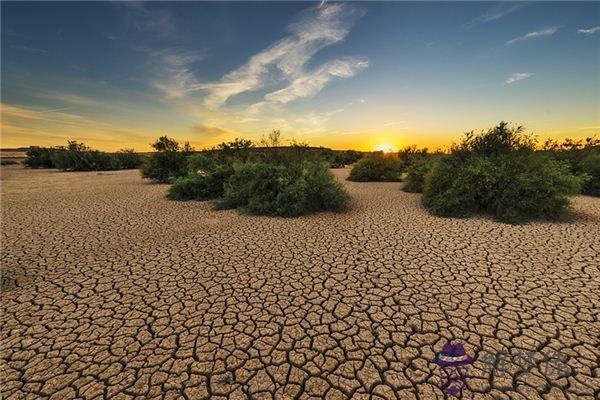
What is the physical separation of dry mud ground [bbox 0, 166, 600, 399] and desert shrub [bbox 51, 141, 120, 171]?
2363 cm

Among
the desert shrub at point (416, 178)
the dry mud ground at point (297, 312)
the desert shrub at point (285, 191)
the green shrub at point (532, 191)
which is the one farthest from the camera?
the desert shrub at point (416, 178)

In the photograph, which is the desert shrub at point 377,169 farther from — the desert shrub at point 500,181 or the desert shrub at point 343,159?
the desert shrub at point 343,159

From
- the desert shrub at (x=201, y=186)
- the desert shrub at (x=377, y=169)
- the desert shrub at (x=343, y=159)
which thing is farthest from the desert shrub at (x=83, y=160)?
the desert shrub at (x=377, y=169)

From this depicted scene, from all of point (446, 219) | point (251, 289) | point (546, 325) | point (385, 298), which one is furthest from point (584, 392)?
point (446, 219)

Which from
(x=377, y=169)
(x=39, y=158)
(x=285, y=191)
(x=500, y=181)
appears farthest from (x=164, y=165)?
(x=39, y=158)

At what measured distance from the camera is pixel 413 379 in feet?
Result: 7.11

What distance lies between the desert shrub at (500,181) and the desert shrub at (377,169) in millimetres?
7492

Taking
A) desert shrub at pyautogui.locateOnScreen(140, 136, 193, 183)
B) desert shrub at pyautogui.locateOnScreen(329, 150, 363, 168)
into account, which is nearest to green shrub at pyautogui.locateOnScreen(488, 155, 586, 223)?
desert shrub at pyautogui.locateOnScreen(140, 136, 193, 183)

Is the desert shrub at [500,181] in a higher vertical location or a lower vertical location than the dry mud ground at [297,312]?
higher

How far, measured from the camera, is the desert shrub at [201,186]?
10.3 meters

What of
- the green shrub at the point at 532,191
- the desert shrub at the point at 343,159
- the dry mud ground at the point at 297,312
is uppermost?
the desert shrub at the point at 343,159

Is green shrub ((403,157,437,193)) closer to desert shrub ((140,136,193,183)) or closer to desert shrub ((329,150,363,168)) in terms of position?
desert shrub ((140,136,193,183))

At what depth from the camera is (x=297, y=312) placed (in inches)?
121

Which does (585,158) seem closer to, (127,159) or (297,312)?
(297,312)
